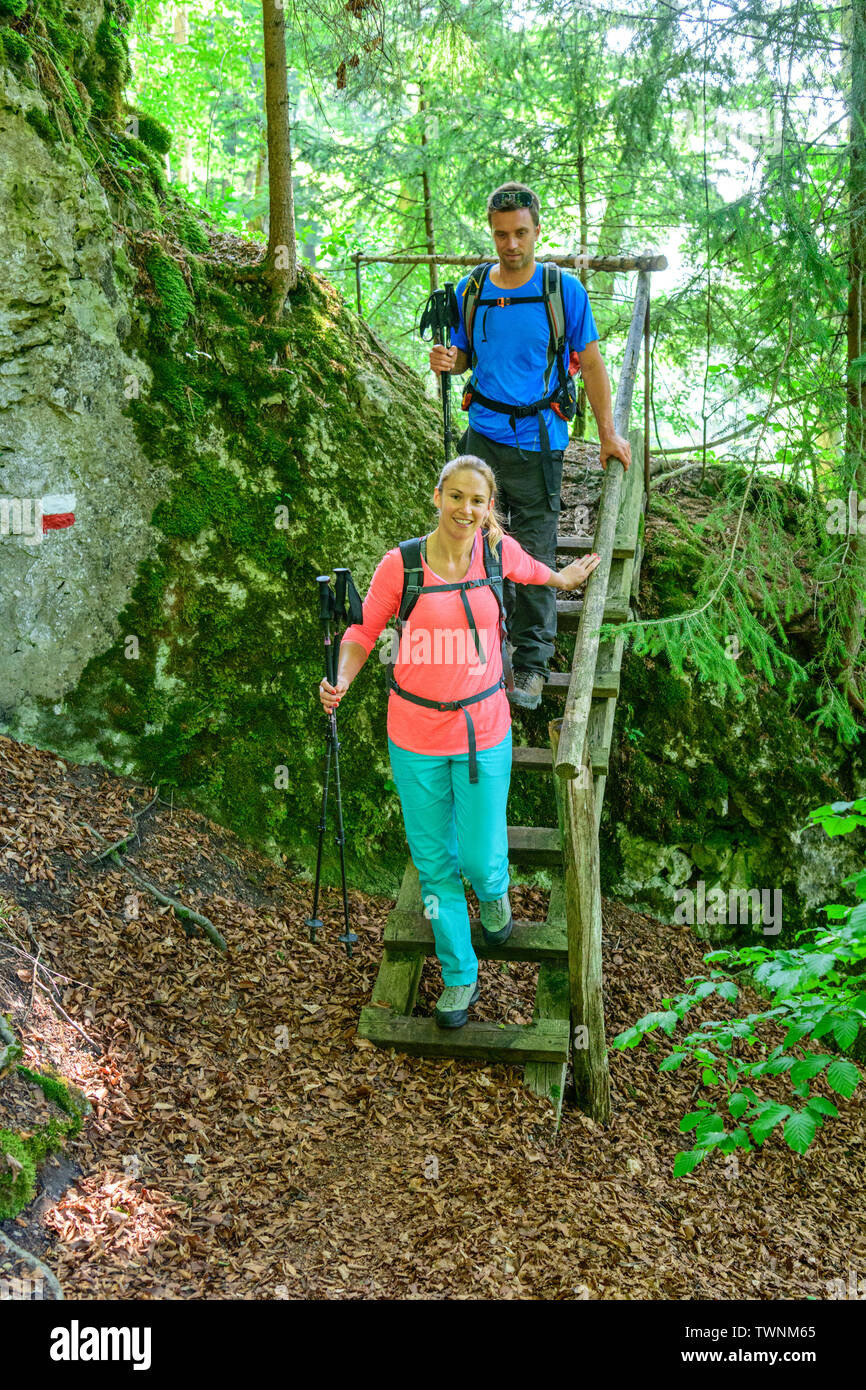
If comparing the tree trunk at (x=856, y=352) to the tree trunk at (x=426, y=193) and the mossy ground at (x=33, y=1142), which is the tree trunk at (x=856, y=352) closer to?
the tree trunk at (x=426, y=193)

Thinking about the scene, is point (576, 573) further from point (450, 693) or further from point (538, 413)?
point (450, 693)

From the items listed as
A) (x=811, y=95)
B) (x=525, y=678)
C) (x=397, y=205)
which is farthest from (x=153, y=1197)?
(x=397, y=205)

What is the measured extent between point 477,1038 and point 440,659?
182 cm

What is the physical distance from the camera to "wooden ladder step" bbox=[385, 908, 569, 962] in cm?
491

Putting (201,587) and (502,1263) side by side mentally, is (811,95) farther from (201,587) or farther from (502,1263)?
(502,1263)

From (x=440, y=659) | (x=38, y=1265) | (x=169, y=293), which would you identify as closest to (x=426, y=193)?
(x=169, y=293)

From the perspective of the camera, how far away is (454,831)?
14.8 ft

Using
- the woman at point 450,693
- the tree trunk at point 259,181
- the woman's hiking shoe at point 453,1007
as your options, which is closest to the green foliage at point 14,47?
the woman at point 450,693

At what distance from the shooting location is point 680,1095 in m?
5.72

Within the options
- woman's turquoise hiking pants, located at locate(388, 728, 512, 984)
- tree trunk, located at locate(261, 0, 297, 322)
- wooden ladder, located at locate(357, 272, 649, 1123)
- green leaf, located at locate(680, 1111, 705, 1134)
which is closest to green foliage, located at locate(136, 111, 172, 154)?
tree trunk, located at locate(261, 0, 297, 322)

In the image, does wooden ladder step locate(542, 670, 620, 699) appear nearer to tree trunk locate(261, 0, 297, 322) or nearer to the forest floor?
the forest floor

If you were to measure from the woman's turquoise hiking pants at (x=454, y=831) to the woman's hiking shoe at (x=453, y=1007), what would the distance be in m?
0.04

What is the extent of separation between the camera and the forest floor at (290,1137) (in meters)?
3.57

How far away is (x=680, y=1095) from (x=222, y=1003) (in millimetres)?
2717
